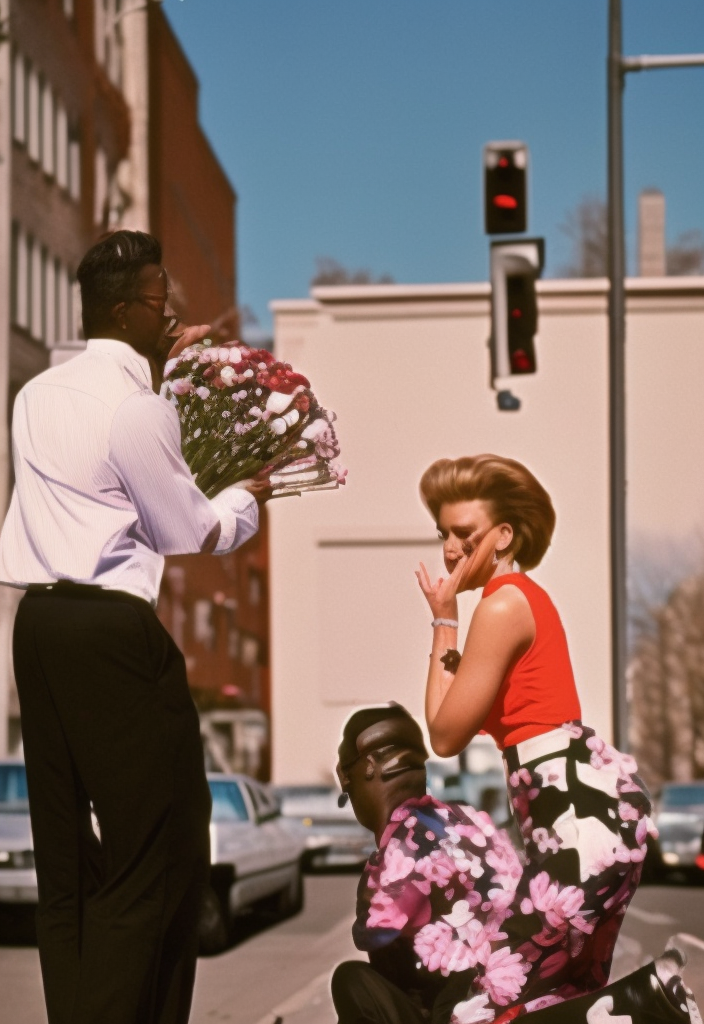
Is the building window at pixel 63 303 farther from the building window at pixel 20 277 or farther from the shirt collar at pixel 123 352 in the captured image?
the shirt collar at pixel 123 352

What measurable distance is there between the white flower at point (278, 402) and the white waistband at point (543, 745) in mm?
757

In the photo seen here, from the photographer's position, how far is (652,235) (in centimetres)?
7862

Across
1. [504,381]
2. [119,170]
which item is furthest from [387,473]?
[504,381]

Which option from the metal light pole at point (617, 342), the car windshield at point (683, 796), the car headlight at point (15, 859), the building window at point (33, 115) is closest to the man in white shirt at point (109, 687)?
the metal light pole at point (617, 342)

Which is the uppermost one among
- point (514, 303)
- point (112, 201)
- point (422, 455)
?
point (112, 201)

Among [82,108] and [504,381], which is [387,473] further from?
[504,381]

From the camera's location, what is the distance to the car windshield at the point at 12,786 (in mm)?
15921

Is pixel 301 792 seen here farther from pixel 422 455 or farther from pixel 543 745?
pixel 422 455

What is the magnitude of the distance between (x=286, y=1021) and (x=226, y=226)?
61.0 metres

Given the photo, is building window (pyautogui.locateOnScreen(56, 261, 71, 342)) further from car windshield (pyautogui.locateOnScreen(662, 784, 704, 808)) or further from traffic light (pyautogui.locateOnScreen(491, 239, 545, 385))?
traffic light (pyautogui.locateOnScreen(491, 239, 545, 385))

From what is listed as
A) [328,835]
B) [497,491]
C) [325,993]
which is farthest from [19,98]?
[497,491]

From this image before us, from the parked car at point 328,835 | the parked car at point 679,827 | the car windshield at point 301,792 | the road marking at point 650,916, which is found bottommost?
the parked car at point 328,835

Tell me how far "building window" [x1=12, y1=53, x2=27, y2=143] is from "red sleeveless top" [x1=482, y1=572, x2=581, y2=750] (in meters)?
31.7

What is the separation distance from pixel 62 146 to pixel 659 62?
27.1m
